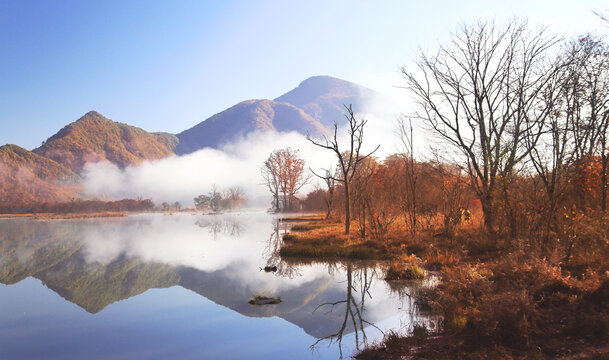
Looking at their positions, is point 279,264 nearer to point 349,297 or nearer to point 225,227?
point 349,297

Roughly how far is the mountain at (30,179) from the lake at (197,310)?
9731 cm

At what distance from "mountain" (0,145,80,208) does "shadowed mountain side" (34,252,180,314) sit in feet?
308

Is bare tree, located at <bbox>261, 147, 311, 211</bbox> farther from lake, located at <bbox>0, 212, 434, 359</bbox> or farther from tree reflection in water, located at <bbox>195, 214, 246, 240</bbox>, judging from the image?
lake, located at <bbox>0, 212, 434, 359</bbox>

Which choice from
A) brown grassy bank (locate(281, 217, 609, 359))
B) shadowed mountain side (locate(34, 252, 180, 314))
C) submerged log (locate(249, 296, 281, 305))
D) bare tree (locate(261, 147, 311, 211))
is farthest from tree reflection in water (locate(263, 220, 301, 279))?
bare tree (locate(261, 147, 311, 211))

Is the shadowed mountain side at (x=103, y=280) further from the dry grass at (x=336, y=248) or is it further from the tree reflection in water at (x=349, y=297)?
the dry grass at (x=336, y=248)

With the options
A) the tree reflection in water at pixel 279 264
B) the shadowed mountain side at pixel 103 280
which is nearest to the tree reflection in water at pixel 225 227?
the tree reflection in water at pixel 279 264

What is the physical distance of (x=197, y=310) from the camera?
7863 millimetres

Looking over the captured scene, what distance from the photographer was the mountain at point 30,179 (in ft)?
310

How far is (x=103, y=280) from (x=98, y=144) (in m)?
158

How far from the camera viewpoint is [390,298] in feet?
26.7

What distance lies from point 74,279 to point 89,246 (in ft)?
34.2

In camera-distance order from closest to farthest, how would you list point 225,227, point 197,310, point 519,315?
point 519,315 → point 197,310 → point 225,227

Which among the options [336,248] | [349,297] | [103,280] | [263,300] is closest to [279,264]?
[336,248]

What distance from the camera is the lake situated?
18.4ft
